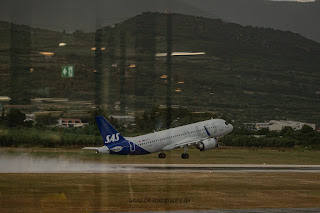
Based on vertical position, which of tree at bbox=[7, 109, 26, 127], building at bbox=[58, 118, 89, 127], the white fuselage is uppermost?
tree at bbox=[7, 109, 26, 127]

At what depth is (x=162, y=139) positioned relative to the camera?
2904 inches

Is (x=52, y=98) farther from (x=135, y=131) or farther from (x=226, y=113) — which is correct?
(x=226, y=113)

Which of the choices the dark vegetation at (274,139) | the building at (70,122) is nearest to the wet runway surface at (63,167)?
the building at (70,122)

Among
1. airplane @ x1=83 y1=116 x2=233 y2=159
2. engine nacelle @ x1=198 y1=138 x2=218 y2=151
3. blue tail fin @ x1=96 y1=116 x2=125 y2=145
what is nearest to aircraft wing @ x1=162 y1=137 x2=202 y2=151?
airplane @ x1=83 y1=116 x2=233 y2=159

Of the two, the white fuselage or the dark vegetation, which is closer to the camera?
the white fuselage

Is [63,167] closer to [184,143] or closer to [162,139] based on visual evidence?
[162,139]

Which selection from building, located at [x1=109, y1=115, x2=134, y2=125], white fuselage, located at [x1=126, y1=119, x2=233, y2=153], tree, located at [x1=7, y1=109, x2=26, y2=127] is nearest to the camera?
tree, located at [x1=7, y1=109, x2=26, y2=127]

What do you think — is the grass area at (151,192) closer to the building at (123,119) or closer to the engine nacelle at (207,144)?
the building at (123,119)

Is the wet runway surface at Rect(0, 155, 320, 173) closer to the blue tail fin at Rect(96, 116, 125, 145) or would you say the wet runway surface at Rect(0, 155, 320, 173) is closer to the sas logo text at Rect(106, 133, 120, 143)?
the sas logo text at Rect(106, 133, 120, 143)

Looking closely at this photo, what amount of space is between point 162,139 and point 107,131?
1109 cm

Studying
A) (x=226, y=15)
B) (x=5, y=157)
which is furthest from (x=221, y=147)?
(x=226, y=15)

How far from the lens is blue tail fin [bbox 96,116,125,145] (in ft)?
211

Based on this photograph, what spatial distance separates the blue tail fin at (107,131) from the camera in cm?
6434

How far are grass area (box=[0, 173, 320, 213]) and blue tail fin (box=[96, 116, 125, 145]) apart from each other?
1271 cm
